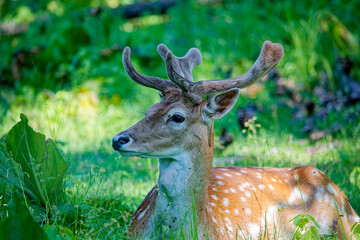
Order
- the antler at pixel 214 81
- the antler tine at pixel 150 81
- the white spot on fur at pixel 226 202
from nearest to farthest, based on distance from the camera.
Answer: the antler at pixel 214 81
the antler tine at pixel 150 81
the white spot on fur at pixel 226 202

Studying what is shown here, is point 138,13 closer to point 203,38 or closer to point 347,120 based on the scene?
point 203,38

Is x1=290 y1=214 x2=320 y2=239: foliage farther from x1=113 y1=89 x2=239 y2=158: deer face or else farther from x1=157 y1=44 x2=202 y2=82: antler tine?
x1=157 y1=44 x2=202 y2=82: antler tine

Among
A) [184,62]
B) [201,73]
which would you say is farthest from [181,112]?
[201,73]

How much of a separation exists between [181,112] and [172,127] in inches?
4.3

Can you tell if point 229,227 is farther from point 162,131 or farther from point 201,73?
point 201,73

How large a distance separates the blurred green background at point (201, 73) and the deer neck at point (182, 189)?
3.28 ft

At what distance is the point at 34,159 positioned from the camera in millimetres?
3041

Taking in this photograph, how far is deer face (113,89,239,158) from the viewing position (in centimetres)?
298

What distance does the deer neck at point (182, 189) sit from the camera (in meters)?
3.01

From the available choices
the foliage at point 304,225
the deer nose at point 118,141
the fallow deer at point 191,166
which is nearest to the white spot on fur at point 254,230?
the fallow deer at point 191,166

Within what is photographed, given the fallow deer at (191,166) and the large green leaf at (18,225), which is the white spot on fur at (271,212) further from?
the large green leaf at (18,225)

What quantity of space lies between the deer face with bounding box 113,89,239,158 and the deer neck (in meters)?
0.07

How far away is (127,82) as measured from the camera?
27.0 feet

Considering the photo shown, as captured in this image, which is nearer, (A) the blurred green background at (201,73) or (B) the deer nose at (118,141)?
(B) the deer nose at (118,141)
